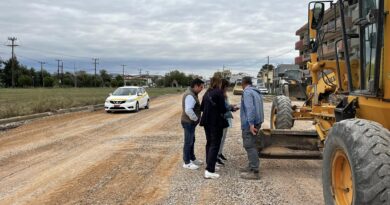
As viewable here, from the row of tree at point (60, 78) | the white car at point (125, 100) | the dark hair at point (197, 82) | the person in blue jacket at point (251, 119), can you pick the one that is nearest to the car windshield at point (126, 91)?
the white car at point (125, 100)

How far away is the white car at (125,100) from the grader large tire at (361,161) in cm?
2110

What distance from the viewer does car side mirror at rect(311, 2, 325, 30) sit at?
733cm

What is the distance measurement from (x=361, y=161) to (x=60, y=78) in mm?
140369

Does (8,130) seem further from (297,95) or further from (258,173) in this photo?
(258,173)

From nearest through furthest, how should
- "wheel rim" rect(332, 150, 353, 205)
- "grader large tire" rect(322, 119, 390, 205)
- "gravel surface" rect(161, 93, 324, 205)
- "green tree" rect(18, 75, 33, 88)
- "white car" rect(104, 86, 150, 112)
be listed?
"grader large tire" rect(322, 119, 390, 205) < "wheel rim" rect(332, 150, 353, 205) < "gravel surface" rect(161, 93, 324, 205) < "white car" rect(104, 86, 150, 112) < "green tree" rect(18, 75, 33, 88)

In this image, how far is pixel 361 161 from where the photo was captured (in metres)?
3.85

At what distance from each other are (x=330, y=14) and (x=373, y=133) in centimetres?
330

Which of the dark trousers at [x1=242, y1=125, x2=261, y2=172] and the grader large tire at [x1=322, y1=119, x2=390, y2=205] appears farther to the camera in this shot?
the dark trousers at [x1=242, y1=125, x2=261, y2=172]

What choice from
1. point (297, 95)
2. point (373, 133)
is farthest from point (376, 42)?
point (297, 95)

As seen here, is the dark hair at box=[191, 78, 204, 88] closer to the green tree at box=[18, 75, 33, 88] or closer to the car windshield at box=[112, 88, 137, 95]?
the car windshield at box=[112, 88, 137, 95]

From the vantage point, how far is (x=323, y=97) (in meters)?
10.1

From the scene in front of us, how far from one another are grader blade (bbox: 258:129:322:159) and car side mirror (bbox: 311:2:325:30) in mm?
1960

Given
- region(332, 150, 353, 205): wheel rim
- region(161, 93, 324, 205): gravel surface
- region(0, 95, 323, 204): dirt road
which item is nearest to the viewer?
region(332, 150, 353, 205): wheel rim

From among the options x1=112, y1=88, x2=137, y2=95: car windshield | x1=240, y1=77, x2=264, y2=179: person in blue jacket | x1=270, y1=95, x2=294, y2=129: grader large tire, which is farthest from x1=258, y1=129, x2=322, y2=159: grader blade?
x1=112, y1=88, x2=137, y2=95: car windshield
